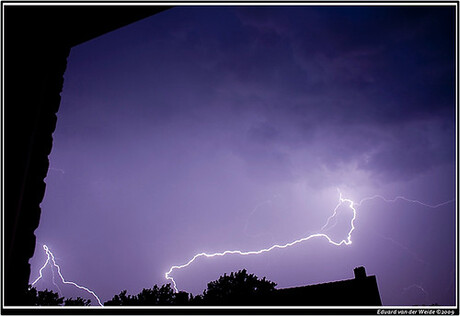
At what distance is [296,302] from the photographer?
11.3 metres

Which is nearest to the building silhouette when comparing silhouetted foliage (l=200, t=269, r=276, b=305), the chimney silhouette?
the chimney silhouette

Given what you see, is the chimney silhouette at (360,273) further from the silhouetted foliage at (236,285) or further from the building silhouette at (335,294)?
the silhouetted foliage at (236,285)

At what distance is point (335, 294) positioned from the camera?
11.4 m

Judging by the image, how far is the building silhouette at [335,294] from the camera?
11.0 m

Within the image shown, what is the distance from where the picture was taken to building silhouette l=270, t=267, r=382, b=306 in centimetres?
1102

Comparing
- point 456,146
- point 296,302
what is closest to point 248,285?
point 296,302

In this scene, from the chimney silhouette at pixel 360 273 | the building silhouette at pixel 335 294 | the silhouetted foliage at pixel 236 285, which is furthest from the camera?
the silhouetted foliage at pixel 236 285

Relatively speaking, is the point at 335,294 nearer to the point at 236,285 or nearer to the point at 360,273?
the point at 360,273

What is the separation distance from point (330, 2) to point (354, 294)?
1230cm

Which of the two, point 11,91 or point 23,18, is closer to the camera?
point 11,91

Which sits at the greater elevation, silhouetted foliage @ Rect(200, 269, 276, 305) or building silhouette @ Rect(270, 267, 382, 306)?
building silhouette @ Rect(270, 267, 382, 306)

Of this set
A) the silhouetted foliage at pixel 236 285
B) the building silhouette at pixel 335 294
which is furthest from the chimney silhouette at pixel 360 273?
the silhouetted foliage at pixel 236 285

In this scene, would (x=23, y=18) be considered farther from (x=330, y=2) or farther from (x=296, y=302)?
(x=296, y=302)

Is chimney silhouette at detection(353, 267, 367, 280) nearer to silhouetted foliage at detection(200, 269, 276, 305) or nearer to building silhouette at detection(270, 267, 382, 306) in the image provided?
building silhouette at detection(270, 267, 382, 306)
